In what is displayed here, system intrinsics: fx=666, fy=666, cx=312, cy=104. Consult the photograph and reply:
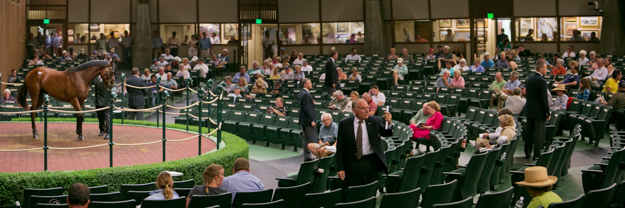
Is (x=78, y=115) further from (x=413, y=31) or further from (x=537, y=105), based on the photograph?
(x=413, y=31)

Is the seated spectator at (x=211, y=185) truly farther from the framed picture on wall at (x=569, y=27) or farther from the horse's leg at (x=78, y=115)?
the framed picture on wall at (x=569, y=27)

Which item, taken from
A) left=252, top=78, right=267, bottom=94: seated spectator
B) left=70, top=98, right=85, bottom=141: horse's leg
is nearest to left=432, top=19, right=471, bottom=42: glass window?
left=252, top=78, right=267, bottom=94: seated spectator

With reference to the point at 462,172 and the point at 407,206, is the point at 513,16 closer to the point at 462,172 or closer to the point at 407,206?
the point at 462,172

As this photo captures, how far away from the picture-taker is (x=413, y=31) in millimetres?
29281

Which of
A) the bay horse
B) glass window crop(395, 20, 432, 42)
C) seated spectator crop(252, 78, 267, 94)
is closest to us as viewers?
the bay horse

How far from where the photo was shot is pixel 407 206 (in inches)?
253

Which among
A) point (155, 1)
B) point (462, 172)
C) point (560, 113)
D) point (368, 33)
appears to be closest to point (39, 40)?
point (155, 1)

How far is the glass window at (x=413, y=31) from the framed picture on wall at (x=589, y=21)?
240 inches

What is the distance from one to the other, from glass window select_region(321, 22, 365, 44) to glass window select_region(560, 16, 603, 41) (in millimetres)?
8529

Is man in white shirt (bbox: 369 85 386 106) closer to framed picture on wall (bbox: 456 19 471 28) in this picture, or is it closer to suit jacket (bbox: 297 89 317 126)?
suit jacket (bbox: 297 89 317 126)

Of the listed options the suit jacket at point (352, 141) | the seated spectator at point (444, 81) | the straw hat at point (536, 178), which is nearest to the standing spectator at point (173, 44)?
the seated spectator at point (444, 81)

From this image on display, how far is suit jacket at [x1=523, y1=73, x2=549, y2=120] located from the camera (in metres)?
11.4

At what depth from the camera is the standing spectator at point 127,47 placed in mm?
29456

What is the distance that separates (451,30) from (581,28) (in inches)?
205
